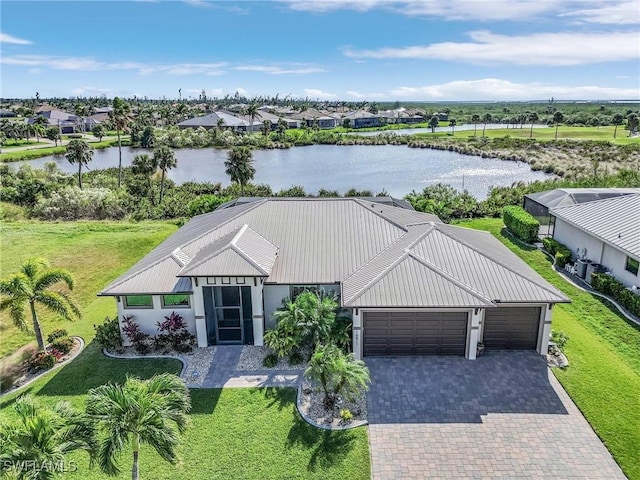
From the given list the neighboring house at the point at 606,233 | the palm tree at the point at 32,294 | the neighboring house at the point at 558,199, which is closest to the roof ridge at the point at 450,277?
the neighboring house at the point at 606,233

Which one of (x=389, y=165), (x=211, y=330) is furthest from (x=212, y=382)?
(x=389, y=165)

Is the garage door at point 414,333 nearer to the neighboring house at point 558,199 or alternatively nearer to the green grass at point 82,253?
the green grass at point 82,253

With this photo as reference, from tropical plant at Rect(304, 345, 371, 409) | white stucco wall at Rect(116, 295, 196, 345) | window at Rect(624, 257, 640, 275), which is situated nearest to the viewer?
tropical plant at Rect(304, 345, 371, 409)

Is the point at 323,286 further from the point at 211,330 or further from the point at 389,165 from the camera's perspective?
the point at 389,165

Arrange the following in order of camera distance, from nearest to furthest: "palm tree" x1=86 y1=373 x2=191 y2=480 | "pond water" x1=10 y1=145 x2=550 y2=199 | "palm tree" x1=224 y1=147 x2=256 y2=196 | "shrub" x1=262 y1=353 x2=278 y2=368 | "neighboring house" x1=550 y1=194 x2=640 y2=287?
"palm tree" x1=86 y1=373 x2=191 y2=480 < "shrub" x1=262 y1=353 x2=278 y2=368 < "neighboring house" x1=550 y1=194 x2=640 y2=287 < "palm tree" x1=224 y1=147 x2=256 y2=196 < "pond water" x1=10 y1=145 x2=550 y2=199

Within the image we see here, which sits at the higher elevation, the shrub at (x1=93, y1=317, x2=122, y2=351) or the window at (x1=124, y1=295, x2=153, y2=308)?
the window at (x1=124, y1=295, x2=153, y2=308)

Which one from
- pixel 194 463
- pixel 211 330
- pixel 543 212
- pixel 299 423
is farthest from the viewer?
pixel 543 212

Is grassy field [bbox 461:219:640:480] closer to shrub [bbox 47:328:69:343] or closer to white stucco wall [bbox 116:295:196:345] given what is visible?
white stucco wall [bbox 116:295:196:345]

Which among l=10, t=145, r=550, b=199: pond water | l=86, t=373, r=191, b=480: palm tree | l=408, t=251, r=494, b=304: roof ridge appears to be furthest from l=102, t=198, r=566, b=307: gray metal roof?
l=10, t=145, r=550, b=199: pond water
